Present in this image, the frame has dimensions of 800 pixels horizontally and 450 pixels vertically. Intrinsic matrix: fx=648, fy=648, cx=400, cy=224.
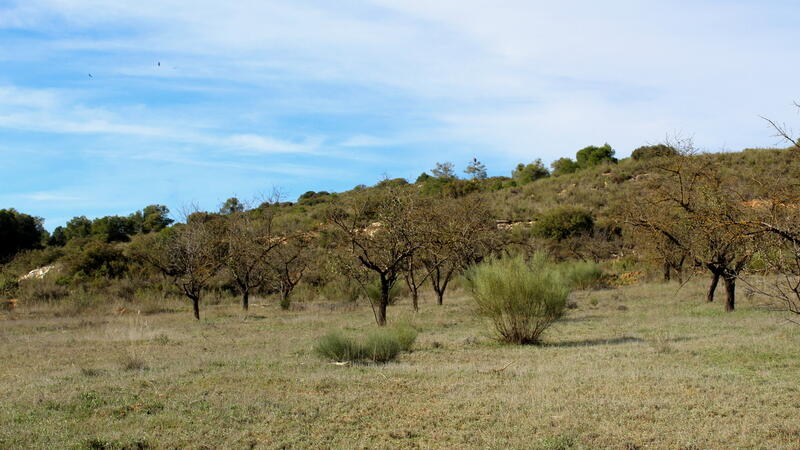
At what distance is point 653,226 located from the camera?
20.9m

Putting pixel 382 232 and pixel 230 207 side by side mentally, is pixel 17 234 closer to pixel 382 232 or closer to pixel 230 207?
pixel 230 207

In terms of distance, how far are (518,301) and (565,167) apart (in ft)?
195

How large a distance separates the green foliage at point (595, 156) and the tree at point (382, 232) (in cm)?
4953

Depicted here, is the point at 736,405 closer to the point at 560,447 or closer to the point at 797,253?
the point at 797,253

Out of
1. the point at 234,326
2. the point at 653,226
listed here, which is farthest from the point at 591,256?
the point at 234,326

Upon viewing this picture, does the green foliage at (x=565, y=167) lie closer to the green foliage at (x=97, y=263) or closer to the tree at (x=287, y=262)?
the tree at (x=287, y=262)

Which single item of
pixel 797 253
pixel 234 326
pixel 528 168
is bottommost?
pixel 234 326

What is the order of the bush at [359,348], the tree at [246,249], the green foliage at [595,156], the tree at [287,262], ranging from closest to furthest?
the bush at [359,348], the tree at [246,249], the tree at [287,262], the green foliage at [595,156]

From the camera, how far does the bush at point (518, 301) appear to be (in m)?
14.5

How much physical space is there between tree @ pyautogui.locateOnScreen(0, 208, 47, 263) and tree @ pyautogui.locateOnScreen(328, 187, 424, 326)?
38.7m

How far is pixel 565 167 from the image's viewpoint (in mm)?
71188

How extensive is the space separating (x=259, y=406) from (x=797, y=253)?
699cm

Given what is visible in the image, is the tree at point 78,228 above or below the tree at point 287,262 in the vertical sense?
above

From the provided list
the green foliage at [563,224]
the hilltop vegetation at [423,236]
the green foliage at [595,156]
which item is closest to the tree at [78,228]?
the hilltop vegetation at [423,236]
